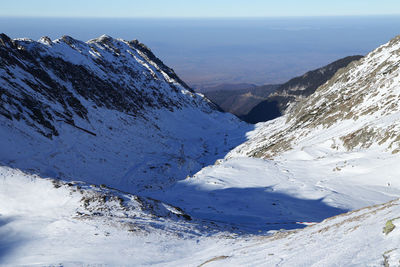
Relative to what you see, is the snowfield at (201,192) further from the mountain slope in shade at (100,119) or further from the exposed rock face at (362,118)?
the mountain slope in shade at (100,119)

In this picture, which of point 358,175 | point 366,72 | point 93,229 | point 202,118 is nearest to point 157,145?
point 202,118

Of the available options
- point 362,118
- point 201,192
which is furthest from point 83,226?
point 362,118

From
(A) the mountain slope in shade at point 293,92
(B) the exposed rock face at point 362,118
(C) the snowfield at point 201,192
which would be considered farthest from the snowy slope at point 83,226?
(A) the mountain slope in shade at point 293,92

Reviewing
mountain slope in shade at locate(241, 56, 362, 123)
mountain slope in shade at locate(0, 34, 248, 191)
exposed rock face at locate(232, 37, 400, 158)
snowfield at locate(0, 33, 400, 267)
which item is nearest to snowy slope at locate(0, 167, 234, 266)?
A: snowfield at locate(0, 33, 400, 267)

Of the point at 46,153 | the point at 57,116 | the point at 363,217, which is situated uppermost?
the point at 57,116

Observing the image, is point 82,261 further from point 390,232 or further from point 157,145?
point 157,145

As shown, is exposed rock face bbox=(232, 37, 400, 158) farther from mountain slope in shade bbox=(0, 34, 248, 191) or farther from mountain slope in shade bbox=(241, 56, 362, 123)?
mountain slope in shade bbox=(241, 56, 362, 123)

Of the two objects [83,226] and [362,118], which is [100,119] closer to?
[362,118]
